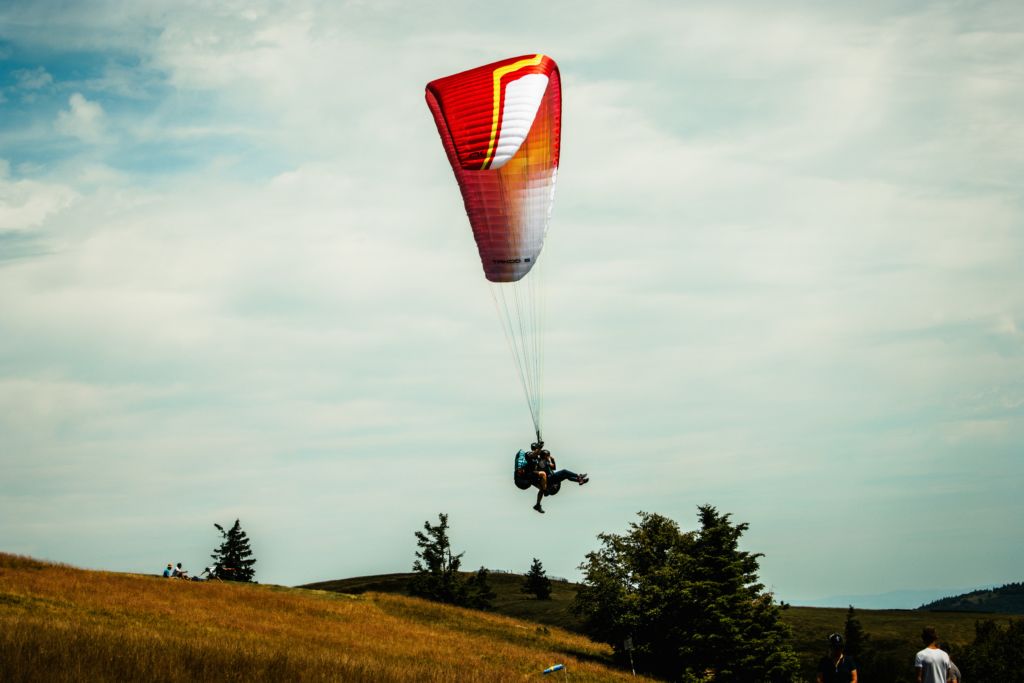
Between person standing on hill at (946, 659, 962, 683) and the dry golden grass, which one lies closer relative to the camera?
person standing on hill at (946, 659, 962, 683)

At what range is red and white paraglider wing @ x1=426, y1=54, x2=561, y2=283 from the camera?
55.7 feet

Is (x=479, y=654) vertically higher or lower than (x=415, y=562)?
lower

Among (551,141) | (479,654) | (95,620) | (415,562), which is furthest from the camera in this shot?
(415,562)

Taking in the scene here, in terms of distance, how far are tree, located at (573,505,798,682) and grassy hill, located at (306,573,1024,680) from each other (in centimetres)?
2686

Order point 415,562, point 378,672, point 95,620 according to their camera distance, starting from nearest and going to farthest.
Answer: point 378,672, point 95,620, point 415,562

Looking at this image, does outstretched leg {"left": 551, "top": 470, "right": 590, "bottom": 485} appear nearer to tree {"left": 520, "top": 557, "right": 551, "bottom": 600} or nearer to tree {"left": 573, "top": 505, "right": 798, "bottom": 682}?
tree {"left": 573, "top": 505, "right": 798, "bottom": 682}

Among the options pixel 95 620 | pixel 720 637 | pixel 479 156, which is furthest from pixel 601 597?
pixel 479 156

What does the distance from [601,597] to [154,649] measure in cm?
3427

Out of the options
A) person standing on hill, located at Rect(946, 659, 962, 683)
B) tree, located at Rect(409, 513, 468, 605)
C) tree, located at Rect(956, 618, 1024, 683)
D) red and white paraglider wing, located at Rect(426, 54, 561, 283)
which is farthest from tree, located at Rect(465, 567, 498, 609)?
person standing on hill, located at Rect(946, 659, 962, 683)

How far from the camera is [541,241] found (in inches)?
762

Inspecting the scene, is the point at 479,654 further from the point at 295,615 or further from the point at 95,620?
the point at 95,620

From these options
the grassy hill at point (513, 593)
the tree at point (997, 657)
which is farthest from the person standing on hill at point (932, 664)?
the grassy hill at point (513, 593)

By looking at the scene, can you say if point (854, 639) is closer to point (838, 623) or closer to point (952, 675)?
point (838, 623)

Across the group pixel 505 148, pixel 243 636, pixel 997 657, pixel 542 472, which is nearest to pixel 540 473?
pixel 542 472
